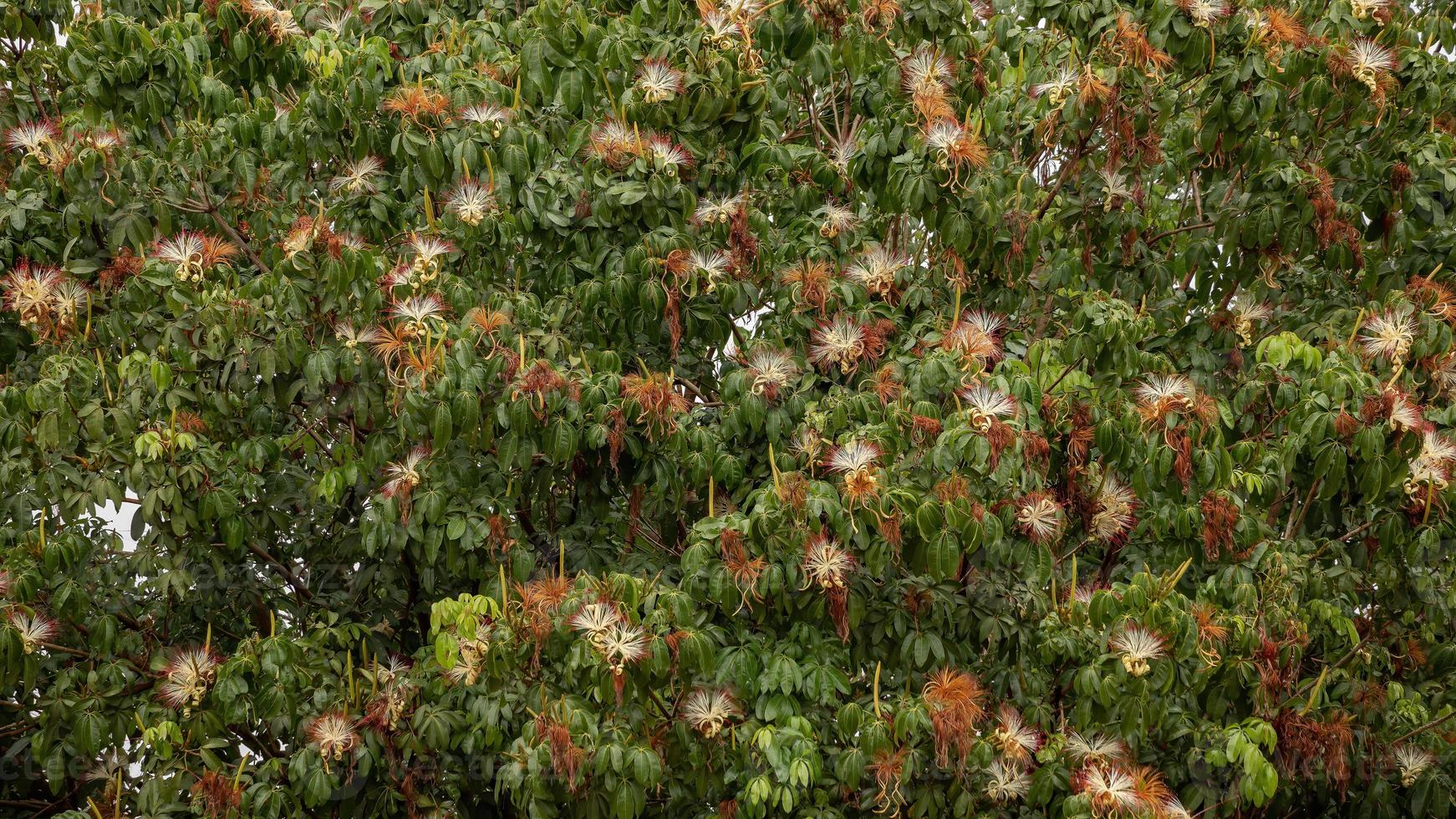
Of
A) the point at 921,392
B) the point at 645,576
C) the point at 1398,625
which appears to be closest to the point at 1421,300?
the point at 1398,625

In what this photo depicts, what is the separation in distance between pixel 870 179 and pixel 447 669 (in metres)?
2.70

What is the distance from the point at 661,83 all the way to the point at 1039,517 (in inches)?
91.0

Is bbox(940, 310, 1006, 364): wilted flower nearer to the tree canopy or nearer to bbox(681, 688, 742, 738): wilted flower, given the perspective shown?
the tree canopy

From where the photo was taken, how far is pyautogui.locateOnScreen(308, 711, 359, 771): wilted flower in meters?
6.36

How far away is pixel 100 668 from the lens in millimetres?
6824

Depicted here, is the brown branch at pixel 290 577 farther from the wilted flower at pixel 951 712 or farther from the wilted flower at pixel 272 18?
the wilted flower at pixel 951 712

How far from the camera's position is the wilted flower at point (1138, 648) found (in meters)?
5.94

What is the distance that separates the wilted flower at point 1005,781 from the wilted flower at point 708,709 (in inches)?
40.2

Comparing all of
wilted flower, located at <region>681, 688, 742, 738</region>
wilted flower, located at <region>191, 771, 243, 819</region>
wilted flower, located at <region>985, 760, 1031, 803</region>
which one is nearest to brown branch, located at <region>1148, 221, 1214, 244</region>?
wilted flower, located at <region>985, 760, 1031, 803</region>

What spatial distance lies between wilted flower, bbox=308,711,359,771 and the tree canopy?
0.02 metres

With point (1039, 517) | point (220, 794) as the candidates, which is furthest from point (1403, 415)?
point (220, 794)

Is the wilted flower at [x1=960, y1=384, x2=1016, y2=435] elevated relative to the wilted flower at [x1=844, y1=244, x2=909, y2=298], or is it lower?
elevated

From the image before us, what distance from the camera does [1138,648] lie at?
598 cm

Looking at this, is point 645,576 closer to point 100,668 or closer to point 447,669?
point 447,669
